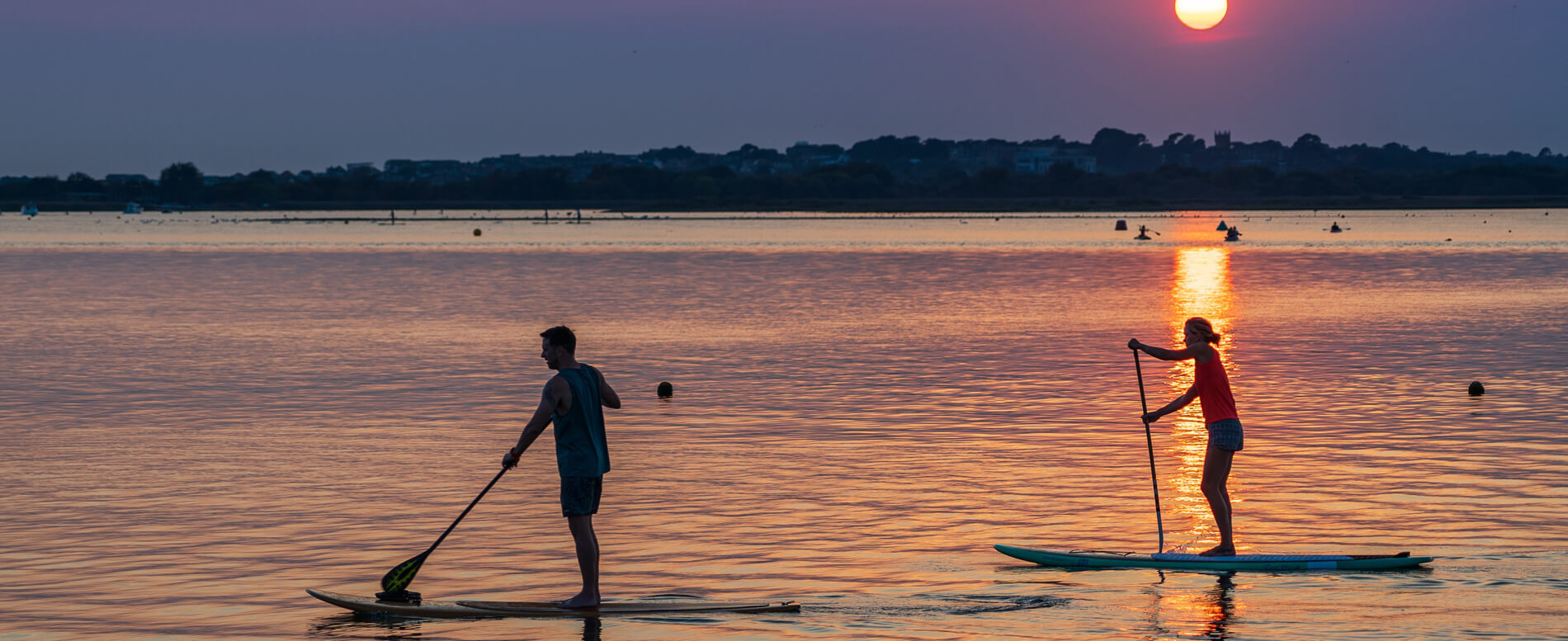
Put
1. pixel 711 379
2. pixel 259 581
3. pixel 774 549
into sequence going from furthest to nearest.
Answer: pixel 711 379, pixel 774 549, pixel 259 581

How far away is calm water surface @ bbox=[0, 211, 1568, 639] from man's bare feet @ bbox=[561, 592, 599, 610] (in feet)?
0.44

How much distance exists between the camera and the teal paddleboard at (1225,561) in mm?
13977

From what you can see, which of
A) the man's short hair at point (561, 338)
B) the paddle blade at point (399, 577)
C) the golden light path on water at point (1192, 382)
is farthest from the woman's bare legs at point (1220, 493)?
the paddle blade at point (399, 577)

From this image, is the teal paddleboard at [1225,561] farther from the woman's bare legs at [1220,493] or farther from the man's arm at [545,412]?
the man's arm at [545,412]

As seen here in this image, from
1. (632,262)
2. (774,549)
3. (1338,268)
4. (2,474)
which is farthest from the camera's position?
(632,262)

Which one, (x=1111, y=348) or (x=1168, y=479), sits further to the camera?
(x=1111, y=348)

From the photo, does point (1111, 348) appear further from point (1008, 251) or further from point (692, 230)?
point (692, 230)

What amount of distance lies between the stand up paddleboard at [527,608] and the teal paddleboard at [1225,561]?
2584 millimetres

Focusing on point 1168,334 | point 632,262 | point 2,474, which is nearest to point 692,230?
point 632,262

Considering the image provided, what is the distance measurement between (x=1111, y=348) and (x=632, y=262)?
56.0 metres

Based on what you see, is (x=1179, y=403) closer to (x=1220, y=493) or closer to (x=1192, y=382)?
(x=1220, y=493)

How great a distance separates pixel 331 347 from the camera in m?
37.1

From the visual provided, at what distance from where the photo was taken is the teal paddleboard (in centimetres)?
1398

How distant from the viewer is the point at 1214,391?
14.3 m
